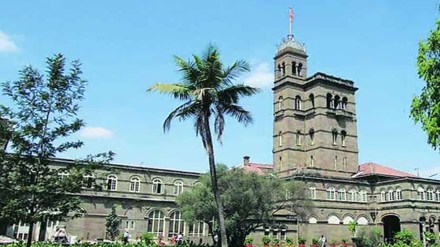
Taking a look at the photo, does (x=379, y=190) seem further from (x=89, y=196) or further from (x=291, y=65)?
(x=89, y=196)

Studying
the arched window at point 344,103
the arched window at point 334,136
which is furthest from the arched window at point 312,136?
the arched window at point 344,103

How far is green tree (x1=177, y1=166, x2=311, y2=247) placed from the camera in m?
32.6

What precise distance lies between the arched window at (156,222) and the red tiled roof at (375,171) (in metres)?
25.9

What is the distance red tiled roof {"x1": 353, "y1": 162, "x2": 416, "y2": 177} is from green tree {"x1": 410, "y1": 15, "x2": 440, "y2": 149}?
39.7 metres

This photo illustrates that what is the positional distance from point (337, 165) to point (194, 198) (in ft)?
93.3

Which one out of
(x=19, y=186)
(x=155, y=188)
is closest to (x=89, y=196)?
(x=155, y=188)

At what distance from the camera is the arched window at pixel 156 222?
47.3 meters

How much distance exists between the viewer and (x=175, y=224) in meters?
48.8

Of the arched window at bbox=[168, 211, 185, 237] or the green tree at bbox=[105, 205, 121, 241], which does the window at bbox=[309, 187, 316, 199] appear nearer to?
the arched window at bbox=[168, 211, 185, 237]

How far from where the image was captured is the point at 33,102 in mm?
15344

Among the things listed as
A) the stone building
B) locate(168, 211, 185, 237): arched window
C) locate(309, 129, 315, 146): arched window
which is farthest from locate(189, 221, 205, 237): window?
locate(309, 129, 315, 146): arched window

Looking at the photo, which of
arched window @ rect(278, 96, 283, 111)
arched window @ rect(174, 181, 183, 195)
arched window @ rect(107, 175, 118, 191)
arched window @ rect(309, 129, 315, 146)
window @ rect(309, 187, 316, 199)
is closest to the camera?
arched window @ rect(107, 175, 118, 191)

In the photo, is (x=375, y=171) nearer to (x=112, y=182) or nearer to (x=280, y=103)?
(x=280, y=103)

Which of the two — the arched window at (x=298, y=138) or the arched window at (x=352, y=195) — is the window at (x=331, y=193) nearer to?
the arched window at (x=352, y=195)
